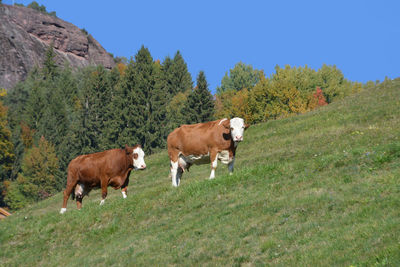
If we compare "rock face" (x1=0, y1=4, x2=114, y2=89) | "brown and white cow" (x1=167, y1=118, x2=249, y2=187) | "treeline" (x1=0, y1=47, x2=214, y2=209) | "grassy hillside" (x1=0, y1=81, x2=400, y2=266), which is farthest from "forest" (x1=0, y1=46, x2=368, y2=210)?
"grassy hillside" (x1=0, y1=81, x2=400, y2=266)

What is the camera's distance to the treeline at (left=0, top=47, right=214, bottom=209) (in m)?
92.7

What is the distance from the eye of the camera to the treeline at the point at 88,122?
92688 mm

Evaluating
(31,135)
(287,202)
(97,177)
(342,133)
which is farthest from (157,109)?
(287,202)

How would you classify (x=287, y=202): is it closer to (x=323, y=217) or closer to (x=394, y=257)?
(x=323, y=217)

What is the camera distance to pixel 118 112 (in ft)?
324

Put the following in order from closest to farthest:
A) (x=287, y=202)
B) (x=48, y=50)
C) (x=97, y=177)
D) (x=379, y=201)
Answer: (x=379, y=201)
(x=287, y=202)
(x=97, y=177)
(x=48, y=50)

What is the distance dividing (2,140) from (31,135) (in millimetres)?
27122

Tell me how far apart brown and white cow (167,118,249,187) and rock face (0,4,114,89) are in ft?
459

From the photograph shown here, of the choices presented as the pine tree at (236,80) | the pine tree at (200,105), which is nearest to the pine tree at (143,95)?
the pine tree at (200,105)

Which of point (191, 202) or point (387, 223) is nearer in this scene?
point (387, 223)

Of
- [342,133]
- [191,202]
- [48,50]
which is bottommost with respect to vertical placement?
[191,202]

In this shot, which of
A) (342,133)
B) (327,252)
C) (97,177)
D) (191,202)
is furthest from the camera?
(342,133)

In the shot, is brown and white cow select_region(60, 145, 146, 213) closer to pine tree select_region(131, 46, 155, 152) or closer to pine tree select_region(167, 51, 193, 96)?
pine tree select_region(131, 46, 155, 152)

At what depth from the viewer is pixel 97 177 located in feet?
77.7
